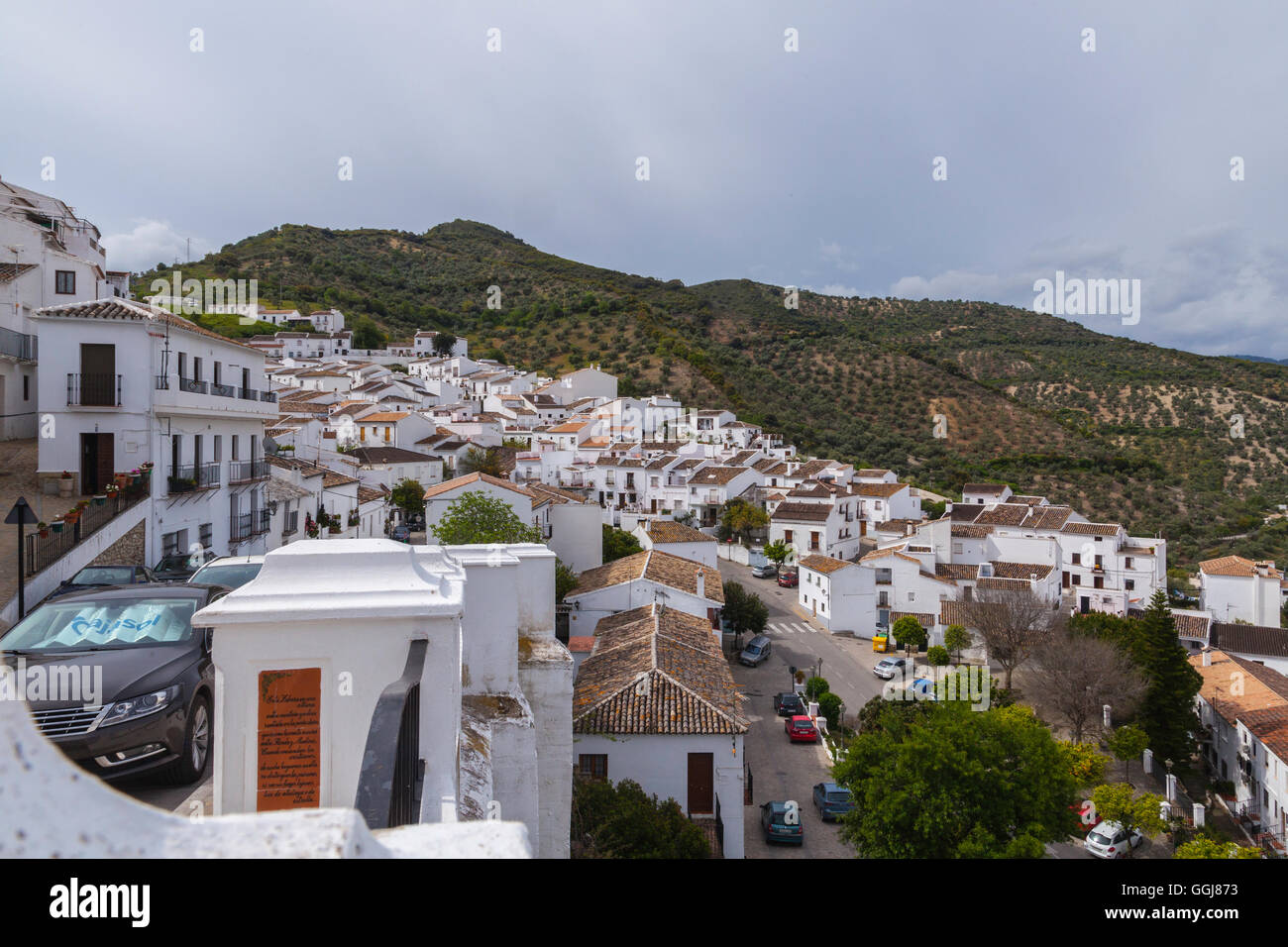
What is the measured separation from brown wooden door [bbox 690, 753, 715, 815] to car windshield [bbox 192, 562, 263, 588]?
796cm

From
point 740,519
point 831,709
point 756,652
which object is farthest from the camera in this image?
point 740,519

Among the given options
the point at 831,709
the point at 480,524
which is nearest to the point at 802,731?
the point at 831,709

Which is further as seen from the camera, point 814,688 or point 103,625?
point 814,688

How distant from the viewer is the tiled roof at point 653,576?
74.7ft

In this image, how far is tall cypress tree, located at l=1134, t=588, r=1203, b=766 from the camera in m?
23.4

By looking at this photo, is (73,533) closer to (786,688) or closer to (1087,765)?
(786,688)

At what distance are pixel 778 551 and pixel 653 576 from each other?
19.0 m

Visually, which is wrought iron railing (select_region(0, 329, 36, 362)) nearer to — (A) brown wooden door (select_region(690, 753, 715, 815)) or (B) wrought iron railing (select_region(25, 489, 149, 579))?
(B) wrought iron railing (select_region(25, 489, 149, 579))

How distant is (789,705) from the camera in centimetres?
2325

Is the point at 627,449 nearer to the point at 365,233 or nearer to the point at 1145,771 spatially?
the point at 1145,771

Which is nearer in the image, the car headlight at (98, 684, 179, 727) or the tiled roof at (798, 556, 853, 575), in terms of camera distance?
the car headlight at (98, 684, 179, 727)

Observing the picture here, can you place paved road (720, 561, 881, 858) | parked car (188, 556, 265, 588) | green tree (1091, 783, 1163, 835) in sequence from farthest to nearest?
green tree (1091, 783, 1163, 835), paved road (720, 561, 881, 858), parked car (188, 556, 265, 588)

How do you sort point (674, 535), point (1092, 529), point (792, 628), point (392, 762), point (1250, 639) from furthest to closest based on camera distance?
point (1092, 529), point (792, 628), point (1250, 639), point (674, 535), point (392, 762)

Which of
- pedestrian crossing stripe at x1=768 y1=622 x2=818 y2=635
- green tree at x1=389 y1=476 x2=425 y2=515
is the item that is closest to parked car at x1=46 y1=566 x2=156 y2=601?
green tree at x1=389 y1=476 x2=425 y2=515
